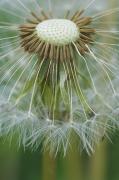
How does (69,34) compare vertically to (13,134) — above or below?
above

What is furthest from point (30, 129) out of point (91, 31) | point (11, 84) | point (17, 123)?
point (91, 31)

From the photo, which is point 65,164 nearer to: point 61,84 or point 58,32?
point 61,84

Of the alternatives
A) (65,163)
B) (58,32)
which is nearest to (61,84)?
(58,32)

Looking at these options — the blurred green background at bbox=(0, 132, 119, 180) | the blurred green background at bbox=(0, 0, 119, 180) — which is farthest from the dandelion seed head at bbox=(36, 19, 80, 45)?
the blurred green background at bbox=(0, 132, 119, 180)

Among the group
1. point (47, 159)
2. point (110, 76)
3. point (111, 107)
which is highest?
point (110, 76)

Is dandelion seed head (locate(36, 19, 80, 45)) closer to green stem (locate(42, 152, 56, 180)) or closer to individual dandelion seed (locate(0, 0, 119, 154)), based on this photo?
individual dandelion seed (locate(0, 0, 119, 154))

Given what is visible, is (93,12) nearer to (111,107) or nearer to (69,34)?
(69,34)

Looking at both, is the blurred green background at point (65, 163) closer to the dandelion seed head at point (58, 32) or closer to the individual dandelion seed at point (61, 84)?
the individual dandelion seed at point (61, 84)

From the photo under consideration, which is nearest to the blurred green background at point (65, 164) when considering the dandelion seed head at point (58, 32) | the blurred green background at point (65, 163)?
the blurred green background at point (65, 163)
